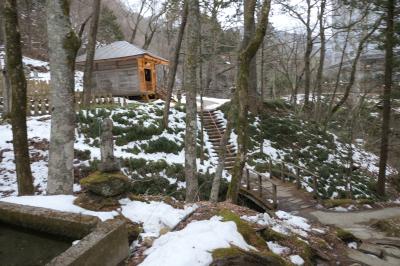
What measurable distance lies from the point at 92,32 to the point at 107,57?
7011 millimetres

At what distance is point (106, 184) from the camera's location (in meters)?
5.12

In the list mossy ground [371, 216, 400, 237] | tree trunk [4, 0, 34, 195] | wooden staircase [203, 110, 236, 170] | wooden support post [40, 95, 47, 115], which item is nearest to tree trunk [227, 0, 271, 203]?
mossy ground [371, 216, 400, 237]

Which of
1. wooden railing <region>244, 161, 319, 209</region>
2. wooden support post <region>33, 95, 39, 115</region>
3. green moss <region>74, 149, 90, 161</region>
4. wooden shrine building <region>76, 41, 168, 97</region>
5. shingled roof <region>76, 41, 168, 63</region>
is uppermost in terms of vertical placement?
shingled roof <region>76, 41, 168, 63</region>

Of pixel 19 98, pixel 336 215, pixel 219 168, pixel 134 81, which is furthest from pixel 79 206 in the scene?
pixel 134 81

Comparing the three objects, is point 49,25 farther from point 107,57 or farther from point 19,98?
point 107,57

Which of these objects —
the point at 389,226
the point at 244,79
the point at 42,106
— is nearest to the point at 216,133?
the point at 42,106

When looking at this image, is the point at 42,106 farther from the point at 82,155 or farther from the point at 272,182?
the point at 272,182

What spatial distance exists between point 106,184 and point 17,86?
311 centimetres

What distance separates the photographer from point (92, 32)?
15031 mm

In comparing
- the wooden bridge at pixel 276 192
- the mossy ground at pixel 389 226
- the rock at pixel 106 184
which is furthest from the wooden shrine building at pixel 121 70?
the rock at pixel 106 184

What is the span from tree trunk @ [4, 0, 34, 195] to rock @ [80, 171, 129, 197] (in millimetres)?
2485

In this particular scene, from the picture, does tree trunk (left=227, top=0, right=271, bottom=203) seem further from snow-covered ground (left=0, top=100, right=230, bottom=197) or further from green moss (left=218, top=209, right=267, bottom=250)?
snow-covered ground (left=0, top=100, right=230, bottom=197)

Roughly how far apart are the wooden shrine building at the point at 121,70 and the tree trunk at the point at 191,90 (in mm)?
13600

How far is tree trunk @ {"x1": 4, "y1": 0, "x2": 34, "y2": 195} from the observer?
6477mm
